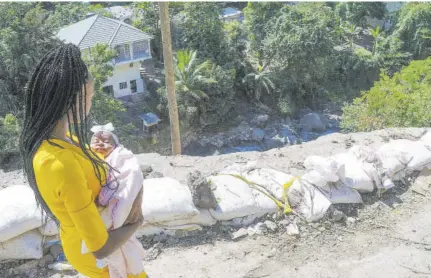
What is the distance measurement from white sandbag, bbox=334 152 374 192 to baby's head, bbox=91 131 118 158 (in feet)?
7.11

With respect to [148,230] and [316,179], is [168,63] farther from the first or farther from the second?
[148,230]

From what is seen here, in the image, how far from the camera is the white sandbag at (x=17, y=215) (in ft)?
8.81

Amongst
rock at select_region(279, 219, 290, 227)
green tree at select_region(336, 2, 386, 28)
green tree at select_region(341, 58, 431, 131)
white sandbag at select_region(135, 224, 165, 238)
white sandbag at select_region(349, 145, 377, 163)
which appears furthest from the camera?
green tree at select_region(336, 2, 386, 28)

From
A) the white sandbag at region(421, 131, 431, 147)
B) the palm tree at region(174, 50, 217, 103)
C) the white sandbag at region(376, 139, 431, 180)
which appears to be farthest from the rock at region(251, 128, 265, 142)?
the white sandbag at region(376, 139, 431, 180)

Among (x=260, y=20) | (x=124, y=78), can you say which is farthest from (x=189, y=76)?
(x=260, y=20)

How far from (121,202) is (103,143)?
1.40 ft

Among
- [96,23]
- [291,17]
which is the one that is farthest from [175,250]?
[291,17]

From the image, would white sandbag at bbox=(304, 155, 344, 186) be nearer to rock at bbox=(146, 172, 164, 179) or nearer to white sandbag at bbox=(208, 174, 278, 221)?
white sandbag at bbox=(208, 174, 278, 221)

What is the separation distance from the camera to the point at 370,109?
8664 millimetres

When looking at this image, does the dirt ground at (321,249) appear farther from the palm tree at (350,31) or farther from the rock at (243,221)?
the palm tree at (350,31)

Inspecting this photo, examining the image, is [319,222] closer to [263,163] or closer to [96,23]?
[263,163]

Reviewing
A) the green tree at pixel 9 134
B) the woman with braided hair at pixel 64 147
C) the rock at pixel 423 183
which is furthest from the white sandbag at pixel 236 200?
the green tree at pixel 9 134

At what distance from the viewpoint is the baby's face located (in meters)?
1.86

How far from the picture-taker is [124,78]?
14992 millimetres
